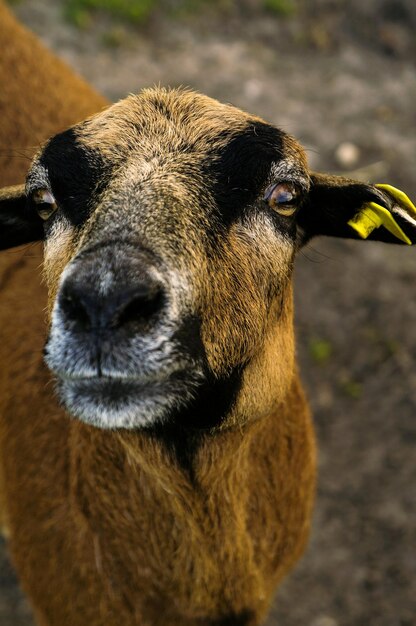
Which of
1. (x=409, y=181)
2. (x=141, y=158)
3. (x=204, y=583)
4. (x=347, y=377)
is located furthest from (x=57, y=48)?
(x=204, y=583)

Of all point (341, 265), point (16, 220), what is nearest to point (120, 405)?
point (16, 220)

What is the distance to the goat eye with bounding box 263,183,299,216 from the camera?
3.47 metres

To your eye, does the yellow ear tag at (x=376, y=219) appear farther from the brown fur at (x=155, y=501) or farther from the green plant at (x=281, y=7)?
the green plant at (x=281, y=7)

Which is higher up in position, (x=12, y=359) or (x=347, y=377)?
(x=12, y=359)

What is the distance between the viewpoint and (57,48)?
31.7ft

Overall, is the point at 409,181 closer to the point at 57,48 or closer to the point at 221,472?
the point at 57,48

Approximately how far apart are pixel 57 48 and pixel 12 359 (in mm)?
6060

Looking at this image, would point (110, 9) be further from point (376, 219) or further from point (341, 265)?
point (376, 219)

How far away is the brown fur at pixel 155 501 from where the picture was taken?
12.4 feet

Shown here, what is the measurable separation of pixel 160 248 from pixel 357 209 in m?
1.36

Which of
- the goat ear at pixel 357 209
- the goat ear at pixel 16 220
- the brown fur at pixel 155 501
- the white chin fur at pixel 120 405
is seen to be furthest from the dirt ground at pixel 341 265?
the white chin fur at pixel 120 405

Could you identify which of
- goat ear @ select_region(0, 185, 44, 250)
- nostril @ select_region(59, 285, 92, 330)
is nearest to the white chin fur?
Result: nostril @ select_region(59, 285, 92, 330)

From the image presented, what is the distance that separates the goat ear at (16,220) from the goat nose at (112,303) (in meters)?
1.28

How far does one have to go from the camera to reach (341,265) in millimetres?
8117
